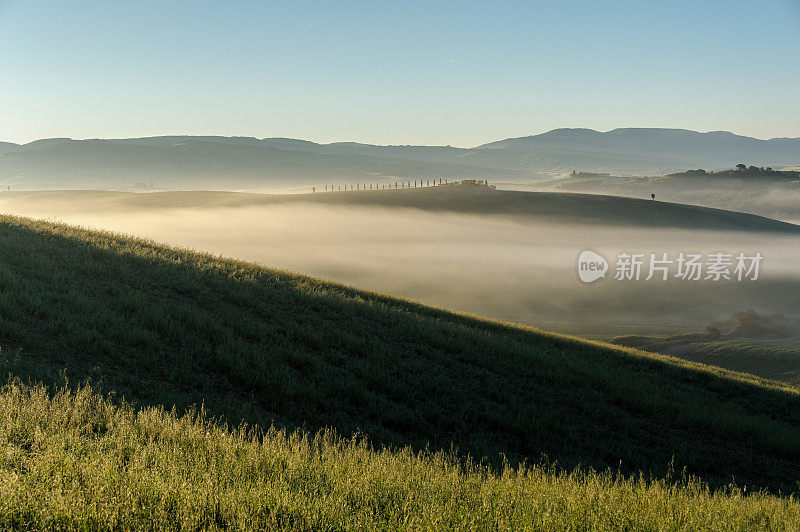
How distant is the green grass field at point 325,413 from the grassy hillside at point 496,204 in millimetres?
103972

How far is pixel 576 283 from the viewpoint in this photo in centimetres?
9562

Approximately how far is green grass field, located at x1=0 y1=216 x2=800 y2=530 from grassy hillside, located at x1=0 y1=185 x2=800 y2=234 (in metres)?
104

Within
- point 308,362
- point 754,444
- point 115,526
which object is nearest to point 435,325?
point 308,362

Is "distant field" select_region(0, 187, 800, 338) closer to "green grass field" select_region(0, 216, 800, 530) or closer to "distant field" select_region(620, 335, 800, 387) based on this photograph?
"distant field" select_region(620, 335, 800, 387)

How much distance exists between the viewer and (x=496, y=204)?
128 metres

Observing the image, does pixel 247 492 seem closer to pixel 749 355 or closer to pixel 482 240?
pixel 749 355

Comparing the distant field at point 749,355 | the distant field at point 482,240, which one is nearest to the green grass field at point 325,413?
the distant field at point 749,355

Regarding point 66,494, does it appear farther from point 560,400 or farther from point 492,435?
point 560,400

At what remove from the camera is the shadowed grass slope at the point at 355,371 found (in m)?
11.0

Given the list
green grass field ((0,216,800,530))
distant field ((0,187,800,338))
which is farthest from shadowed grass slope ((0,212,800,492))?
distant field ((0,187,800,338))

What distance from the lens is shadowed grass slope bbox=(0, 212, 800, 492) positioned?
431 inches

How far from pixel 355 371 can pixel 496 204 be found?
118m

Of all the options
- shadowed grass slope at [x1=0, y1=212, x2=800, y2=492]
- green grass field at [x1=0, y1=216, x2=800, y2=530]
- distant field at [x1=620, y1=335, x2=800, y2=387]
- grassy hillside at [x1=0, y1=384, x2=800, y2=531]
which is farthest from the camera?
distant field at [x1=620, y1=335, x2=800, y2=387]

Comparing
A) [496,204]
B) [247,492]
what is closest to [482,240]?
[496,204]
